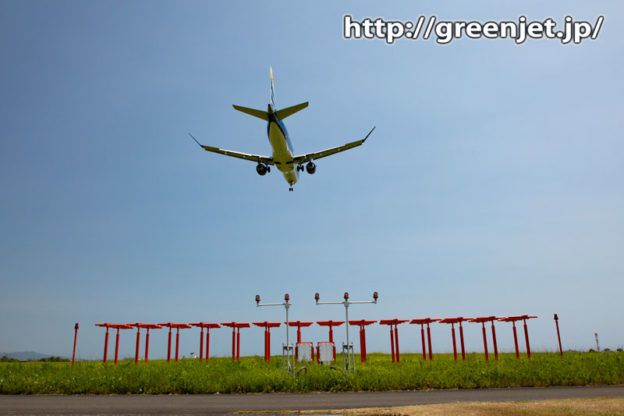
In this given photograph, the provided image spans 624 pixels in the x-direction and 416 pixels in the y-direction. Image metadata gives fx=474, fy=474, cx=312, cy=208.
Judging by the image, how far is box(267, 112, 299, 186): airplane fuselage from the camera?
36.2 metres

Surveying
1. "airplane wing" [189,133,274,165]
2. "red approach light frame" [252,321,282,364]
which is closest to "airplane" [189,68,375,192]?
"airplane wing" [189,133,274,165]

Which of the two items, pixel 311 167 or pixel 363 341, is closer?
pixel 311 167

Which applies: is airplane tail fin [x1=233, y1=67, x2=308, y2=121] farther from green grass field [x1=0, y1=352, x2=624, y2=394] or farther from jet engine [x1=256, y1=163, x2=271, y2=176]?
green grass field [x1=0, y1=352, x2=624, y2=394]

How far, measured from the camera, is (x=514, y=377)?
84.0 ft

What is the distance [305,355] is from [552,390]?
1485cm

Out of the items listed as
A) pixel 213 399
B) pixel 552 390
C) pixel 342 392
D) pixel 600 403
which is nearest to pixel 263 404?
pixel 213 399

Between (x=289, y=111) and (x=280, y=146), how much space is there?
110 inches

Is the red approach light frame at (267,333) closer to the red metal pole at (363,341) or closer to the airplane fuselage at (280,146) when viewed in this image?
the red metal pole at (363,341)

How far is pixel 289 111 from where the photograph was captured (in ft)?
119

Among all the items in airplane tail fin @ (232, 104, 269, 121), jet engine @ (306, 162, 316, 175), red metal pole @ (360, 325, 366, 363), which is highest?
airplane tail fin @ (232, 104, 269, 121)

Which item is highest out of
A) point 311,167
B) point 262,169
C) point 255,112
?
point 255,112

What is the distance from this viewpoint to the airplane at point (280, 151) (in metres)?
36.1

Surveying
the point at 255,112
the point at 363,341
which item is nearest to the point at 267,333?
the point at 363,341

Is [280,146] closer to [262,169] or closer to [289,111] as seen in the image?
[289,111]
